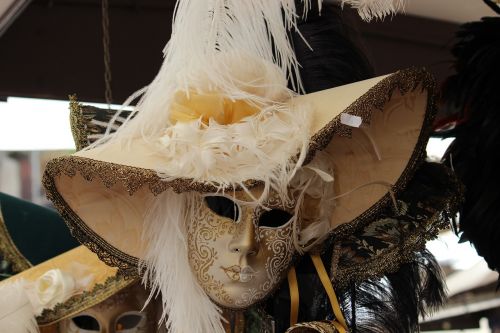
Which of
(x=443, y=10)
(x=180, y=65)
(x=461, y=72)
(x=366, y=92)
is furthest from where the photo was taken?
(x=443, y=10)

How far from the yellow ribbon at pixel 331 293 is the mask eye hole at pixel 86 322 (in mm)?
453

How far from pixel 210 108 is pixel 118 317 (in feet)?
1.53

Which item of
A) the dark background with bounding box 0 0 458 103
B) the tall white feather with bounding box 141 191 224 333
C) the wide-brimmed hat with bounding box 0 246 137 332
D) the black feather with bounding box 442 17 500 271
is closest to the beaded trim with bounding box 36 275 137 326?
the wide-brimmed hat with bounding box 0 246 137 332

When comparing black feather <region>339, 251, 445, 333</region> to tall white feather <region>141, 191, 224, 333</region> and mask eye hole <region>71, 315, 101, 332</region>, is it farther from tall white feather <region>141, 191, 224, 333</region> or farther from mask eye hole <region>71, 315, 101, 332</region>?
mask eye hole <region>71, 315, 101, 332</region>

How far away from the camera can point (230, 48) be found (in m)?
1.19

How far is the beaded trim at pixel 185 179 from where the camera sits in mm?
1058

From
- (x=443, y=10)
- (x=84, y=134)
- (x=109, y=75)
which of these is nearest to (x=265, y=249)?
(x=84, y=134)

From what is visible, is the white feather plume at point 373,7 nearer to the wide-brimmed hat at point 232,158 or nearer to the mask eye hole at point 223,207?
the wide-brimmed hat at point 232,158

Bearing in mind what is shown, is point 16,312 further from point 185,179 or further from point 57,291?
point 185,179

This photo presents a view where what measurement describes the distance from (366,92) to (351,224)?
0.26 meters

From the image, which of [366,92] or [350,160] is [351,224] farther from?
[366,92]

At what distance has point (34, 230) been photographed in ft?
5.35

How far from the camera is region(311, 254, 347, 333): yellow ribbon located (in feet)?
3.73

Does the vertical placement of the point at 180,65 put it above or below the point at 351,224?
above
